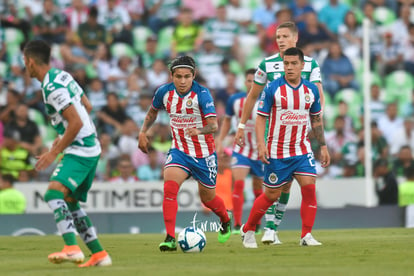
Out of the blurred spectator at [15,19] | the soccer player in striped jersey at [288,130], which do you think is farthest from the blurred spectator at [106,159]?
the soccer player in striped jersey at [288,130]

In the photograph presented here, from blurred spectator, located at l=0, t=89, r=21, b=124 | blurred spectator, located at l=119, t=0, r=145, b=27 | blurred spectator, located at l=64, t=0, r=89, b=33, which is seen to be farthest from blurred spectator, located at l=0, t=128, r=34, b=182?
blurred spectator, located at l=119, t=0, r=145, b=27

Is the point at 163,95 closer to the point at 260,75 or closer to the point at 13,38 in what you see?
the point at 260,75

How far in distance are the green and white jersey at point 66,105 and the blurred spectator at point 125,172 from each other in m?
9.53

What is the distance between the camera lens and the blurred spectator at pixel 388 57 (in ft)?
74.7

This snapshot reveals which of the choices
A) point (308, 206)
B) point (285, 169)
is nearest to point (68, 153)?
point (285, 169)

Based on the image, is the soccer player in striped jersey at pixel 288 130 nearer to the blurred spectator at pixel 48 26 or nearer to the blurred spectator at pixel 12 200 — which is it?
the blurred spectator at pixel 12 200

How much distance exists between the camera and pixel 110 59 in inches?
877

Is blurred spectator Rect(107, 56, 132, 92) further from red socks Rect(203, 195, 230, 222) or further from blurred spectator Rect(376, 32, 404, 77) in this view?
red socks Rect(203, 195, 230, 222)

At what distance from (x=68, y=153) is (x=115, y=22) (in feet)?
46.5

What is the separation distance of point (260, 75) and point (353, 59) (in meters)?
11.0

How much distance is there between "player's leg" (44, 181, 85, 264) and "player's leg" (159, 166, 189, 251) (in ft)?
7.78

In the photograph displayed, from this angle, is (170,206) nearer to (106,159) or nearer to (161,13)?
(106,159)

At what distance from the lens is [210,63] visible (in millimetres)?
22094

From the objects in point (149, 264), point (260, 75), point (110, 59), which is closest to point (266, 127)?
point (260, 75)
